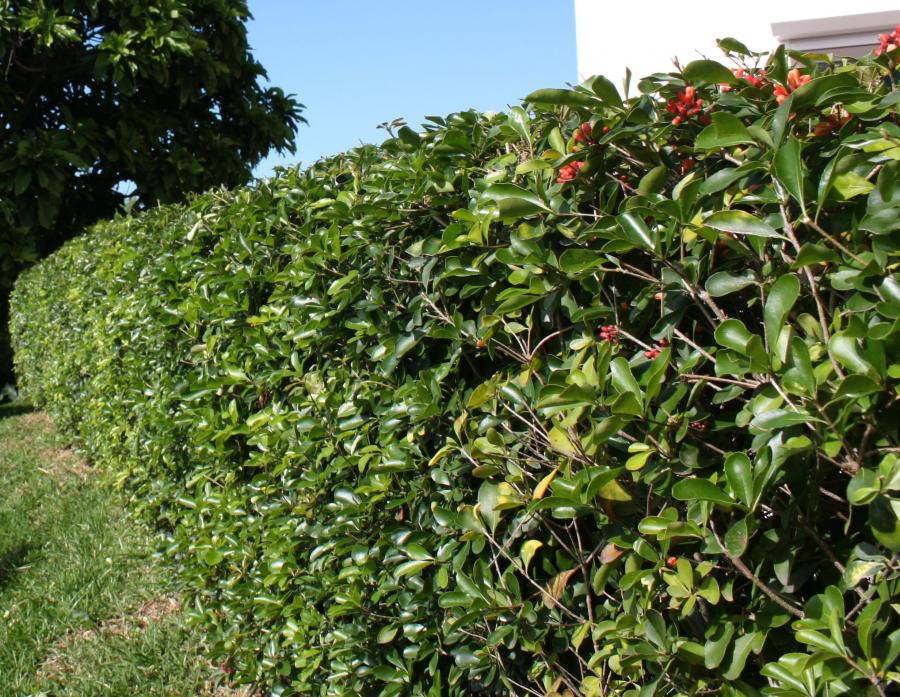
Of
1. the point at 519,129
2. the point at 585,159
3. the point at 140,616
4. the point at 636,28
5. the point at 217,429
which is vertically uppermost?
the point at 636,28

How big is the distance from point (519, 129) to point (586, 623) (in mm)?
1276


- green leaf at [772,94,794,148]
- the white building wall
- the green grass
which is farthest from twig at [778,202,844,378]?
the white building wall

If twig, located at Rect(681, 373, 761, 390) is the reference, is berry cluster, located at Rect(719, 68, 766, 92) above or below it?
above

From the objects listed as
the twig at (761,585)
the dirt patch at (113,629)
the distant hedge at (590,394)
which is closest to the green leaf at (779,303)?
the distant hedge at (590,394)

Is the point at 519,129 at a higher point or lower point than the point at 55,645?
higher

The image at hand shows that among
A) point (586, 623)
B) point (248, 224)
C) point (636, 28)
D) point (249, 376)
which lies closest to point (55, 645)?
point (249, 376)

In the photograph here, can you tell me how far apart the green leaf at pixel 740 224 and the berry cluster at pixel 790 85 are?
0.93 feet

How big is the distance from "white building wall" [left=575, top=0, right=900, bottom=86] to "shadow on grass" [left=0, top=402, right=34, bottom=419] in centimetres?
1137

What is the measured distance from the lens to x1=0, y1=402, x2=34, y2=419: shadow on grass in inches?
561

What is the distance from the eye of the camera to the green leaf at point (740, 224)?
4.82ft

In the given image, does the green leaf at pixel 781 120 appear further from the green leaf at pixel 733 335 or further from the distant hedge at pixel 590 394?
the green leaf at pixel 733 335

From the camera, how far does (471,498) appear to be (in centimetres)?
230

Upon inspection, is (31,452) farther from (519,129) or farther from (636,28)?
(519,129)

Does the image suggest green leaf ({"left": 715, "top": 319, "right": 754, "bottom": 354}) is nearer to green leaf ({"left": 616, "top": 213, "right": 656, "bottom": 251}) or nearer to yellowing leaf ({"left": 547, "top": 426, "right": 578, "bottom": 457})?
green leaf ({"left": 616, "top": 213, "right": 656, "bottom": 251})
